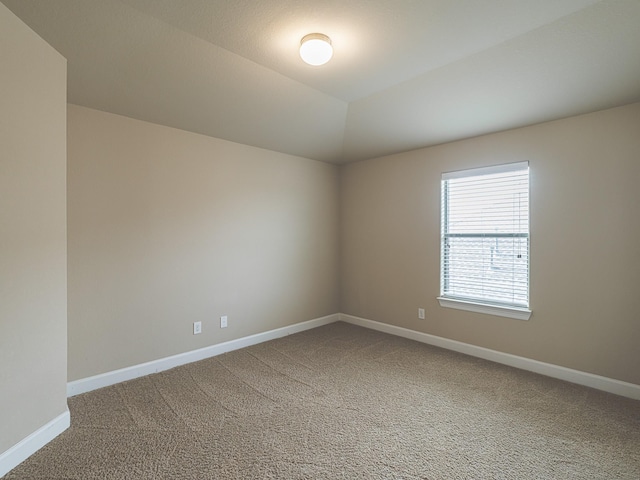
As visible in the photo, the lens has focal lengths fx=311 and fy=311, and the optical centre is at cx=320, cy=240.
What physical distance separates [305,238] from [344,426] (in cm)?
264

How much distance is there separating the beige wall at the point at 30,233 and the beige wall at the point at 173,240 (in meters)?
0.56

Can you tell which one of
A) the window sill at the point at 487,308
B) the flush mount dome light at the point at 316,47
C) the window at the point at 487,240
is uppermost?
the flush mount dome light at the point at 316,47

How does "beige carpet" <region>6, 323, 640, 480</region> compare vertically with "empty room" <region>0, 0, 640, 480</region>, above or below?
below

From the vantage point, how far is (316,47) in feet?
6.81

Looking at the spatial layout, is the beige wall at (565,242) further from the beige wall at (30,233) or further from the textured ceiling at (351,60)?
the beige wall at (30,233)

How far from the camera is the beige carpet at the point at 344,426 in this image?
177 cm

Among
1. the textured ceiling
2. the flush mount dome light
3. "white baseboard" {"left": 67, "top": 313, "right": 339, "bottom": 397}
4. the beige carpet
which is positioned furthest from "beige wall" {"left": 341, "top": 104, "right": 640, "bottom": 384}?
the flush mount dome light

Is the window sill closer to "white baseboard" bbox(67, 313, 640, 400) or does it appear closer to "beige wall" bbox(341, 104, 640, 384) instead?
"beige wall" bbox(341, 104, 640, 384)

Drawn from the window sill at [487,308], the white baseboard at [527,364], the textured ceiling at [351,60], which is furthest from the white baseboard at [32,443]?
the window sill at [487,308]

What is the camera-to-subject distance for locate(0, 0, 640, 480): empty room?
1855 mm

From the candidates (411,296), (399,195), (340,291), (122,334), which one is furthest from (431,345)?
(122,334)

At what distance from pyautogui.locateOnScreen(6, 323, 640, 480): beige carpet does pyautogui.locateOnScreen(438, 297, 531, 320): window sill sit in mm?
530

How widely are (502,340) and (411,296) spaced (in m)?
1.10

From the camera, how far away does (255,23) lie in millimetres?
1997
